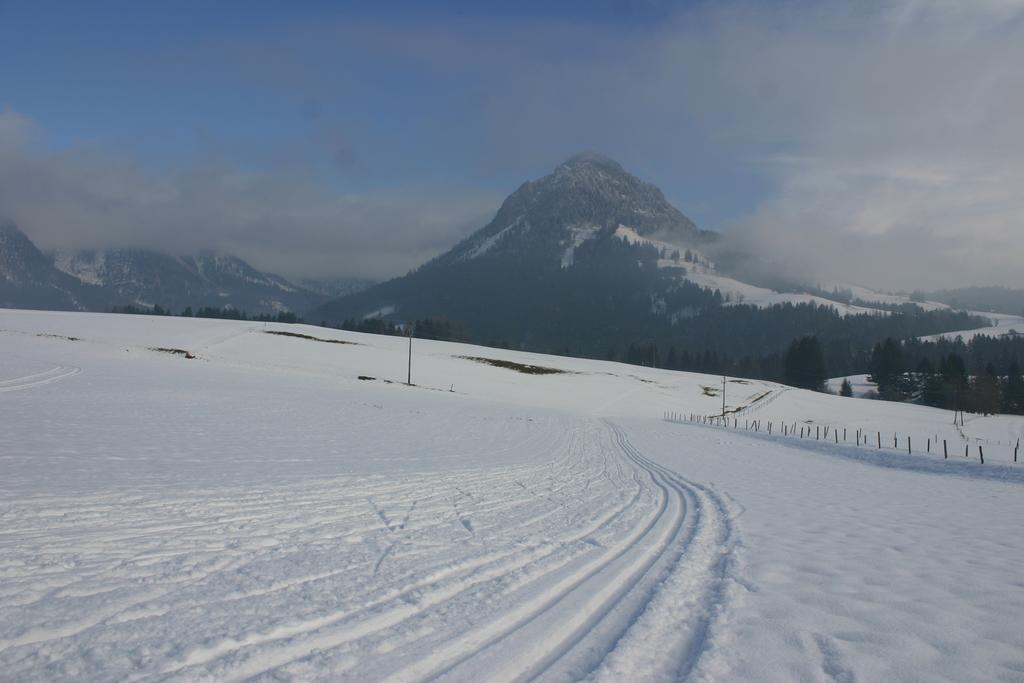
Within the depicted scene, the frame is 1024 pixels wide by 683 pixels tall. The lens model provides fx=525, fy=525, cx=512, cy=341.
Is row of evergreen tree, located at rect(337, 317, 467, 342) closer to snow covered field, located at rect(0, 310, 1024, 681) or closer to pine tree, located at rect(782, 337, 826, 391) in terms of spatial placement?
pine tree, located at rect(782, 337, 826, 391)

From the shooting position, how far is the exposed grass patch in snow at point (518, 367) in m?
78.9

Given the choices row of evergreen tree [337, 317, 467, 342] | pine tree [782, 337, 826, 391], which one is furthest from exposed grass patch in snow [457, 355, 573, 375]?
pine tree [782, 337, 826, 391]

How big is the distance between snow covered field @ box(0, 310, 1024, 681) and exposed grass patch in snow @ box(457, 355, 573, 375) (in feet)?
188

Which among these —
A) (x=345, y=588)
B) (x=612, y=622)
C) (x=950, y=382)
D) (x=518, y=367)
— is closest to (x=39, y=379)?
(x=345, y=588)

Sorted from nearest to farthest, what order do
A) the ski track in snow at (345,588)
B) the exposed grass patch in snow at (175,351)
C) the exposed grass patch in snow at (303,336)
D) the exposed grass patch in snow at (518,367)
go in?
the ski track in snow at (345,588)
the exposed grass patch in snow at (175,351)
the exposed grass patch in snow at (303,336)
the exposed grass patch in snow at (518,367)

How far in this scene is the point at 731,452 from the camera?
2770cm

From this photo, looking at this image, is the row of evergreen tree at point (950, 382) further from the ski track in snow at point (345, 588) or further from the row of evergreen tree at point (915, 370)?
the ski track in snow at point (345, 588)

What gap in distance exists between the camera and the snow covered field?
4.28 metres

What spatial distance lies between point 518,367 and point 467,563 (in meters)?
73.4

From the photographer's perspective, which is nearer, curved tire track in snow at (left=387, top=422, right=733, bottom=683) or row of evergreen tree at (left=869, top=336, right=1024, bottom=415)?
curved tire track in snow at (left=387, top=422, right=733, bottom=683)

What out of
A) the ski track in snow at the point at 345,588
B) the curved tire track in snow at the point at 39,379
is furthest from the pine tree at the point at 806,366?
the curved tire track in snow at the point at 39,379

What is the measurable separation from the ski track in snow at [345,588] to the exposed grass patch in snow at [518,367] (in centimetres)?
6840

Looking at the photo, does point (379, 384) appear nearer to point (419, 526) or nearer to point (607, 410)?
point (607, 410)

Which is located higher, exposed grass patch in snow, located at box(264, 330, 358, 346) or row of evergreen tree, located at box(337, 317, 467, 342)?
row of evergreen tree, located at box(337, 317, 467, 342)
